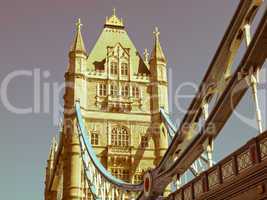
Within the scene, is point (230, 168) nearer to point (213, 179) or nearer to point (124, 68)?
point (213, 179)

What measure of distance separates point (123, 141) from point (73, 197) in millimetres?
7507

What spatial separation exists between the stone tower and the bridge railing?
27424 mm

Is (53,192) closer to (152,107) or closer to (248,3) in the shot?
(152,107)

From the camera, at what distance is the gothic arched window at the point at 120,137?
49031 millimetres

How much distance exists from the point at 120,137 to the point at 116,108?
9.76 ft

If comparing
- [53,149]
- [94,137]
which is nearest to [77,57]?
[94,137]

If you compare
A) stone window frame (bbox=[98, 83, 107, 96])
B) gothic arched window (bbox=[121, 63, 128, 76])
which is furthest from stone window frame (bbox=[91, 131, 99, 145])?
gothic arched window (bbox=[121, 63, 128, 76])

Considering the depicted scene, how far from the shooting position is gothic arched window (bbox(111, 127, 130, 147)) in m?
49.0

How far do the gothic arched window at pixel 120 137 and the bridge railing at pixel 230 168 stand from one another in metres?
28.1

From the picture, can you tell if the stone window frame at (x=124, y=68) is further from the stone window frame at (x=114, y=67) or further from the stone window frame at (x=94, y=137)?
the stone window frame at (x=94, y=137)

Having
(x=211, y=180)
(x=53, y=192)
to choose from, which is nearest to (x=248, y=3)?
(x=211, y=180)

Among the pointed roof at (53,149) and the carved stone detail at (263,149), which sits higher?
the pointed roof at (53,149)

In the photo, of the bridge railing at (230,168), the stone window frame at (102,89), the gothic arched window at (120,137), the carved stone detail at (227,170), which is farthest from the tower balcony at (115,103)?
the carved stone detail at (227,170)

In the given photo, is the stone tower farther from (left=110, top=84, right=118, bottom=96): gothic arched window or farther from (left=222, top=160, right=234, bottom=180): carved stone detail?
(left=222, top=160, right=234, bottom=180): carved stone detail
